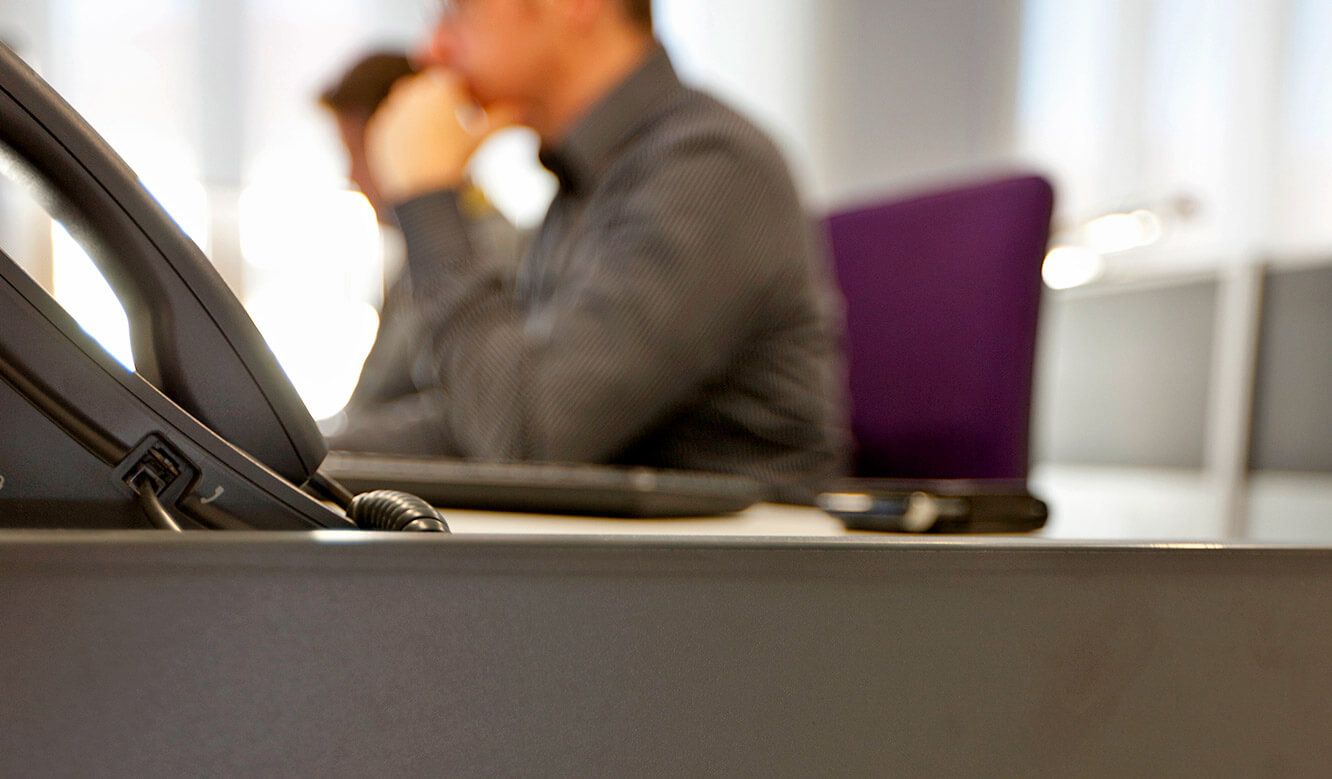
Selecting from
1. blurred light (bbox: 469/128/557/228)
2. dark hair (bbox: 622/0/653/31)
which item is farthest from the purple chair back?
blurred light (bbox: 469/128/557/228)

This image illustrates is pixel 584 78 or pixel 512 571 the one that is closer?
pixel 512 571

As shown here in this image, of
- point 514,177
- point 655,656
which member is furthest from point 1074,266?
point 655,656

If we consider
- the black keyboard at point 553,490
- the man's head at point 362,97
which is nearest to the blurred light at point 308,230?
the man's head at point 362,97

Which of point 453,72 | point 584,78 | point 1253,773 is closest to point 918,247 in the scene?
point 584,78

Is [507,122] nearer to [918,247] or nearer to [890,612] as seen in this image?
[918,247]

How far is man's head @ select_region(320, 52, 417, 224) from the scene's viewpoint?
5.32ft

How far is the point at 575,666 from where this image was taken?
0.67ft

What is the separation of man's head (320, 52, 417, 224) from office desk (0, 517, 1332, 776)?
60.4 inches

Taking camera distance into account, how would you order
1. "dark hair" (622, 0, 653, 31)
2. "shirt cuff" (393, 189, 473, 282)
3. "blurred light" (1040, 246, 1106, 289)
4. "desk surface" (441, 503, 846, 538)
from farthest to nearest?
"blurred light" (1040, 246, 1106, 289), "dark hair" (622, 0, 653, 31), "shirt cuff" (393, 189, 473, 282), "desk surface" (441, 503, 846, 538)

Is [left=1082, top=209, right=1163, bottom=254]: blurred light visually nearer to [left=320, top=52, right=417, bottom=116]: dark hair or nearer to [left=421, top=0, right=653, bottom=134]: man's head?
[left=421, top=0, right=653, bottom=134]: man's head

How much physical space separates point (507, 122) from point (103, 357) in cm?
107

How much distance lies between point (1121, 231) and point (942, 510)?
175 centimetres

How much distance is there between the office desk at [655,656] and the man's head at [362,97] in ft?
5.03

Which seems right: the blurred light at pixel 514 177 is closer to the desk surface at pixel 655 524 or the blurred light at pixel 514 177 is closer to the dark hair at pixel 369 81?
the dark hair at pixel 369 81
